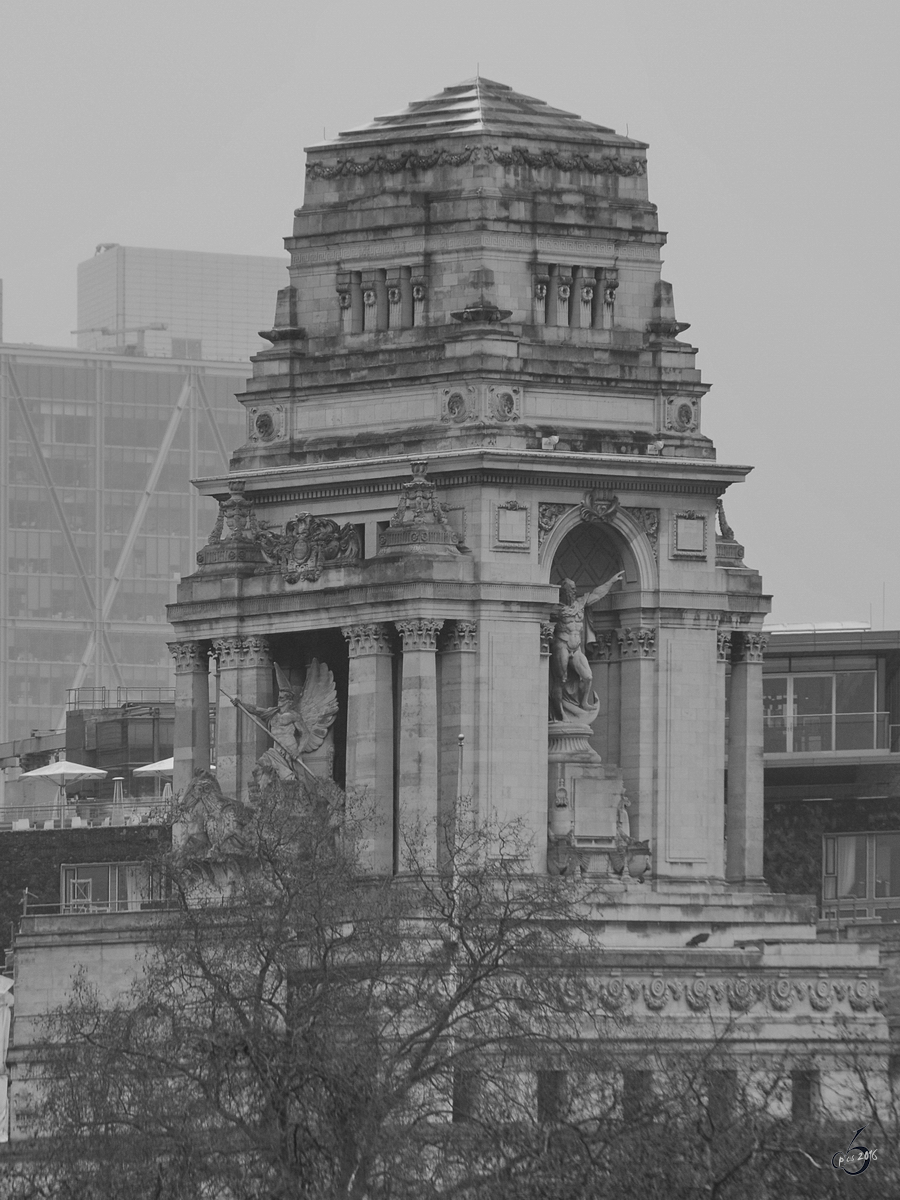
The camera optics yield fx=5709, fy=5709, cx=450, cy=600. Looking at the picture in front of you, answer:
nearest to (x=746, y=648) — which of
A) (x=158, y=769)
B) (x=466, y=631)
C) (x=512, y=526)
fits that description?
(x=512, y=526)

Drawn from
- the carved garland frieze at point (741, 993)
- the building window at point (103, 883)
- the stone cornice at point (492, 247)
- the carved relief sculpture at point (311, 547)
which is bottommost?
the carved garland frieze at point (741, 993)

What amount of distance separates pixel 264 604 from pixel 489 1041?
889 inches

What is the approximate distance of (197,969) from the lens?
116562 millimetres

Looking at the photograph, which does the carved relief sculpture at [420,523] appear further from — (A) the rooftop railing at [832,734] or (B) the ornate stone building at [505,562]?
(A) the rooftop railing at [832,734]

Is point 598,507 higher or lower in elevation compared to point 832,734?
higher

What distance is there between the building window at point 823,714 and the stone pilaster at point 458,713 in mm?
34890

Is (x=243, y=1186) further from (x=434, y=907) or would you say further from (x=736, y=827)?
(x=736, y=827)

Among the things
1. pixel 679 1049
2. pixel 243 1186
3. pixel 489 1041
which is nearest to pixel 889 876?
pixel 679 1049

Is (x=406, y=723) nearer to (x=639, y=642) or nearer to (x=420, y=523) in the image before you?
(x=420, y=523)

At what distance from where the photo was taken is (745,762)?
137625 mm

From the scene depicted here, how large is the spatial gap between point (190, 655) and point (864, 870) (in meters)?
30.2

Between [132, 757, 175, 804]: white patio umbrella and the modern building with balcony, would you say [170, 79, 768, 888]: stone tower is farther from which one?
[132, 757, 175, 804]: white patio umbrella

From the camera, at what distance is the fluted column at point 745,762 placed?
137000mm

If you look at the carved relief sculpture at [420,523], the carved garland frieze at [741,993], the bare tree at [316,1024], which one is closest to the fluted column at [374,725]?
the bare tree at [316,1024]
